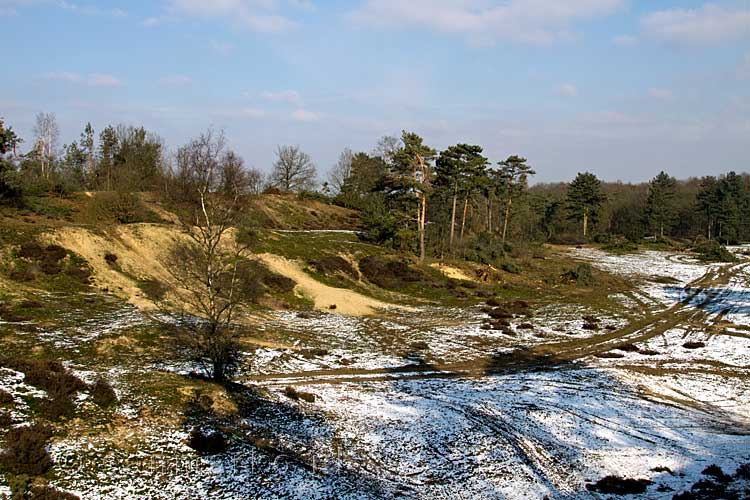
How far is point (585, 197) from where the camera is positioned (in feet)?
293

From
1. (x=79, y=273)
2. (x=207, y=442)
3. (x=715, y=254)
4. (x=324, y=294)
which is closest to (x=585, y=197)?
(x=715, y=254)

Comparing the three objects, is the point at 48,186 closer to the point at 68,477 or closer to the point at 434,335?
the point at 434,335

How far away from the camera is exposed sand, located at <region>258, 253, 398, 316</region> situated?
35.5 m

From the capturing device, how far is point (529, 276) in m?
50.6

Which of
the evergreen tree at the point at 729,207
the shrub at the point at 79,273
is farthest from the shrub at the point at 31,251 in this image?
the evergreen tree at the point at 729,207

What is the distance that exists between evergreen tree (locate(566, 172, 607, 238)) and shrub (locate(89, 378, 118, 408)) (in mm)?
A: 86225

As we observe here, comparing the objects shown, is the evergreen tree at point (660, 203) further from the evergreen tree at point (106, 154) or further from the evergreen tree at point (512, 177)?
the evergreen tree at point (106, 154)

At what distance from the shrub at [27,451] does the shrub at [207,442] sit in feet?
11.1

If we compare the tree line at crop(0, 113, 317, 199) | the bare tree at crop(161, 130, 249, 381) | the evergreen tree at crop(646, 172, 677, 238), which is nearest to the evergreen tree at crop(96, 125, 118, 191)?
the tree line at crop(0, 113, 317, 199)

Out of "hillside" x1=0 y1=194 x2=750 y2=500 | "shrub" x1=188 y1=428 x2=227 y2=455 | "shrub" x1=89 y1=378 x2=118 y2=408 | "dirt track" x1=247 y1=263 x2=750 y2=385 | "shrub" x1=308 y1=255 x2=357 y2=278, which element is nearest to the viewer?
"hillside" x1=0 y1=194 x2=750 y2=500

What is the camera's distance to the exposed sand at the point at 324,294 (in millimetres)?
35469

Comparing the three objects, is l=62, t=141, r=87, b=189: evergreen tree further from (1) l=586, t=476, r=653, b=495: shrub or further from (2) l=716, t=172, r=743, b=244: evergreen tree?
(2) l=716, t=172, r=743, b=244: evergreen tree

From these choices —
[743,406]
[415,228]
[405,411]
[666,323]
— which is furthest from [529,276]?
[405,411]

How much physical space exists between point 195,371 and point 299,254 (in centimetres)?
2320
